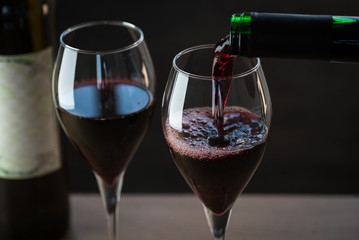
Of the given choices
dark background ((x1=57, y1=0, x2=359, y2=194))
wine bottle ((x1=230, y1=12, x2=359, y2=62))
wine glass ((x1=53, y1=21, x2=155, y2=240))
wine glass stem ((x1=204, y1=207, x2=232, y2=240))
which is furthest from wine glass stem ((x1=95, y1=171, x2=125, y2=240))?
dark background ((x1=57, y1=0, x2=359, y2=194))

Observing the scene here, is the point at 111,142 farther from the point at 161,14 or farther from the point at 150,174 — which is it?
the point at 161,14

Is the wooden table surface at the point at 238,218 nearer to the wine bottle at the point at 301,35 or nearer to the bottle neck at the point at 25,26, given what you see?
the bottle neck at the point at 25,26

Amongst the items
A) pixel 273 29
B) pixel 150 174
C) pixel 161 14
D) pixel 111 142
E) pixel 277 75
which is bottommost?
pixel 150 174

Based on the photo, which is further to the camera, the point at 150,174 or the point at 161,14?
the point at 161,14

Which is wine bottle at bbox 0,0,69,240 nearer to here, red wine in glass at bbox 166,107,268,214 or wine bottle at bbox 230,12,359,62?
red wine in glass at bbox 166,107,268,214

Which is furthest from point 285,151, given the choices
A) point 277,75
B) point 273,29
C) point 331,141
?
point 273,29
